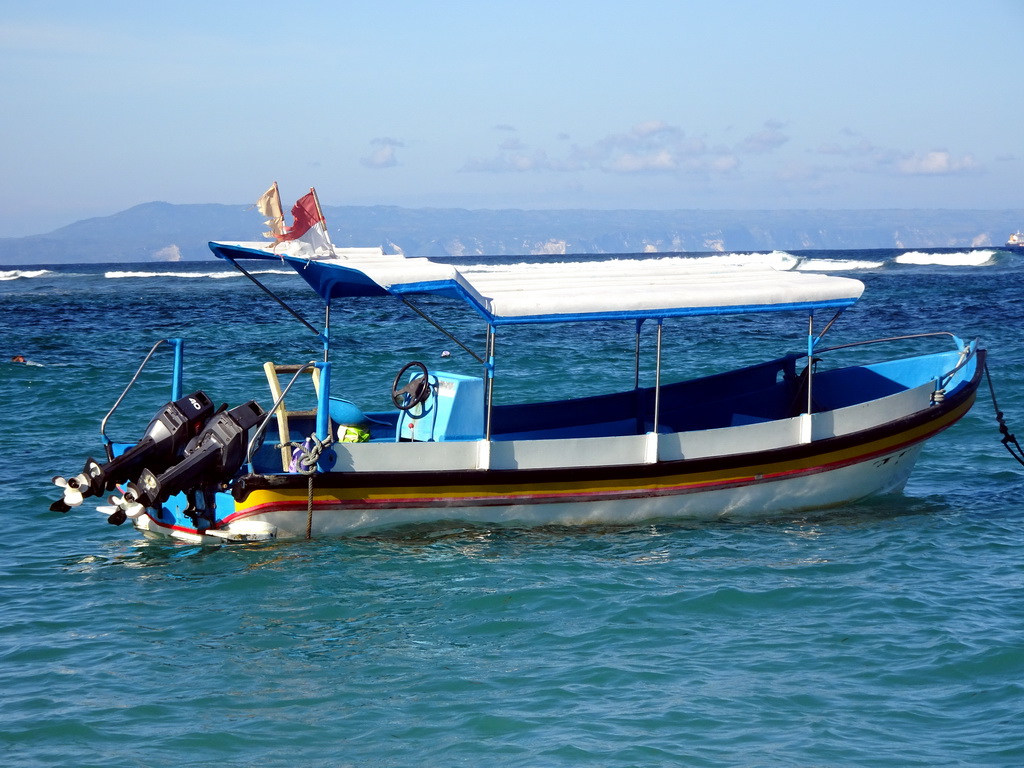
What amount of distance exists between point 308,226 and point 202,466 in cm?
250

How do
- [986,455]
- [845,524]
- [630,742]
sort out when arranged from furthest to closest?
[986,455] < [845,524] < [630,742]

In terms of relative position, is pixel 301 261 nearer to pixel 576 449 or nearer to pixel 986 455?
pixel 576 449

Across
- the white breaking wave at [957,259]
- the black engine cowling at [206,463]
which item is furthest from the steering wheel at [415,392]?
the white breaking wave at [957,259]

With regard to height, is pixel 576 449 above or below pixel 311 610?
above

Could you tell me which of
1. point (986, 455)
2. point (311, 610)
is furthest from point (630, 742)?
point (986, 455)

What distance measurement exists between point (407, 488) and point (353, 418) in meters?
1.89

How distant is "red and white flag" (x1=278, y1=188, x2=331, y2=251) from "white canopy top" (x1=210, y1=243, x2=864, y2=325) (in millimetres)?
177

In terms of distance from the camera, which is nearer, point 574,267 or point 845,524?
point 845,524

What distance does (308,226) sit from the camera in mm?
10586

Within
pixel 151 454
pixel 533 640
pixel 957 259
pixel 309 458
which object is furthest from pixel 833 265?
pixel 533 640

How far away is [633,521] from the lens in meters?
11.2

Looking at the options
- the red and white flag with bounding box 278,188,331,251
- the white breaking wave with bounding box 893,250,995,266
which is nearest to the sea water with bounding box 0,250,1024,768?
the red and white flag with bounding box 278,188,331,251

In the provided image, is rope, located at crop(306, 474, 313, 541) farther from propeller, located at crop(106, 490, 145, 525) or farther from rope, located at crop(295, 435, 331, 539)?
propeller, located at crop(106, 490, 145, 525)

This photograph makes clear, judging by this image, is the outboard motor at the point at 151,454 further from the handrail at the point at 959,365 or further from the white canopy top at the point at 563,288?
the handrail at the point at 959,365
